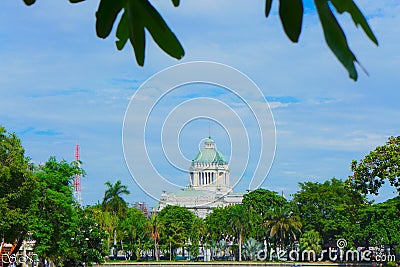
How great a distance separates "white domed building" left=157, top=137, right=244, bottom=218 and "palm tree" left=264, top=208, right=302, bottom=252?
141ft

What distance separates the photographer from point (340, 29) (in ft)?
3.45

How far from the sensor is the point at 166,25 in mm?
1177

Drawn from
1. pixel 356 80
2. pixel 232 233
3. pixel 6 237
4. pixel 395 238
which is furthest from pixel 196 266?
pixel 356 80

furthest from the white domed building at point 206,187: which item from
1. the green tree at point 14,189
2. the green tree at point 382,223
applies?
the green tree at point 14,189

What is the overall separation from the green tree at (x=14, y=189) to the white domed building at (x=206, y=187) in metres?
79.6

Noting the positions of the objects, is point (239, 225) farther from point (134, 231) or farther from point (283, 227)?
point (134, 231)

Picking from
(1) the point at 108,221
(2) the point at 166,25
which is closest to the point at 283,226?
(1) the point at 108,221

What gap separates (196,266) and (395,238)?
15095 millimetres

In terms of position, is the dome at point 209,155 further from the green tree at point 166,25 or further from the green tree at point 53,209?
the green tree at point 166,25

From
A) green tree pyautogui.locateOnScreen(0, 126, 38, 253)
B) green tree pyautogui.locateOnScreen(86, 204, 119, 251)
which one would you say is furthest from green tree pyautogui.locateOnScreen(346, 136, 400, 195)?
green tree pyautogui.locateOnScreen(86, 204, 119, 251)

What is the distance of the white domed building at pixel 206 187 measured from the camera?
106438 millimetres

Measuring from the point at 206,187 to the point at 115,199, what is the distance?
53.3m

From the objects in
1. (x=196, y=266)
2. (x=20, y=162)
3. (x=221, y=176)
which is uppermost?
(x=221, y=176)

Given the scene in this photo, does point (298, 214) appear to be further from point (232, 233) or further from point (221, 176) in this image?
point (221, 176)
